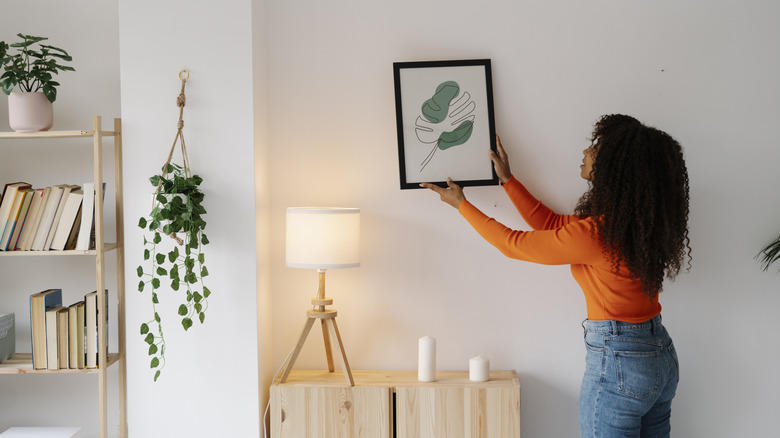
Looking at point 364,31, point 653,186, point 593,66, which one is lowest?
point 653,186

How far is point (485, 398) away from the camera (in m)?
2.36

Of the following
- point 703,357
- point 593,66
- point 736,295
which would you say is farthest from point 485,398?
point 593,66

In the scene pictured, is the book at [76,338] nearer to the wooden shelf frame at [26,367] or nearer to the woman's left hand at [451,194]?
the wooden shelf frame at [26,367]

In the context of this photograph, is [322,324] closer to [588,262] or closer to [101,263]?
[101,263]

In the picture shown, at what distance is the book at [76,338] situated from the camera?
240 cm

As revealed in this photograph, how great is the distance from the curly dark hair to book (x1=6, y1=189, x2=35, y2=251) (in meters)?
2.13

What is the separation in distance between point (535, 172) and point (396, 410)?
43.8 inches

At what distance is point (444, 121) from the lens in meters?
2.55

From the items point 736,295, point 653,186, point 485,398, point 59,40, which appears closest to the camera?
point 653,186

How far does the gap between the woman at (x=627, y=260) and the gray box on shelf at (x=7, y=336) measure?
2092mm

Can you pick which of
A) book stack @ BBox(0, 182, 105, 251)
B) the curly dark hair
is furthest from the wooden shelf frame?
the curly dark hair

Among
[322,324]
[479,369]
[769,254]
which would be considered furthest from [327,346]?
[769,254]

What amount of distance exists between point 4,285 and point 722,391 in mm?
3118

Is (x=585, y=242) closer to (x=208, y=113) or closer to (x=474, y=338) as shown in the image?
(x=474, y=338)
